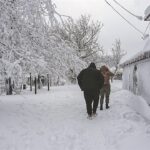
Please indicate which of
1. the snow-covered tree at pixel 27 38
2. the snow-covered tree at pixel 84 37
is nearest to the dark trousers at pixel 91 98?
the snow-covered tree at pixel 27 38

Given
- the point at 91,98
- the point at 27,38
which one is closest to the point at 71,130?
the point at 91,98

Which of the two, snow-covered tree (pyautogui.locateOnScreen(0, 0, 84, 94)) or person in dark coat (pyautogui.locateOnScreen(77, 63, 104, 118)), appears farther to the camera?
person in dark coat (pyautogui.locateOnScreen(77, 63, 104, 118))

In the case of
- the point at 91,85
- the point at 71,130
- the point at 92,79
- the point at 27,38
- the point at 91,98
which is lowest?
the point at 71,130

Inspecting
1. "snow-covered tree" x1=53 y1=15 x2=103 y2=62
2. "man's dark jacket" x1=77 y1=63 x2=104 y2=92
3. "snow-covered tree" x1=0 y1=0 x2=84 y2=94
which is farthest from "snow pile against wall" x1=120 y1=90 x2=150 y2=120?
"snow-covered tree" x1=53 y1=15 x2=103 y2=62

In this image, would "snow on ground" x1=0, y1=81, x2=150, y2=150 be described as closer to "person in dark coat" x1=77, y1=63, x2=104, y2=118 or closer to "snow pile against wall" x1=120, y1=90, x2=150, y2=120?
"person in dark coat" x1=77, y1=63, x2=104, y2=118

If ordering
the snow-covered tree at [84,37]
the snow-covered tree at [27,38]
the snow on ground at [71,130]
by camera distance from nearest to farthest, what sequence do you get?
the snow on ground at [71,130], the snow-covered tree at [27,38], the snow-covered tree at [84,37]

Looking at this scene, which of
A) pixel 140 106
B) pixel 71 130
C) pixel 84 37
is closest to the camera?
pixel 71 130

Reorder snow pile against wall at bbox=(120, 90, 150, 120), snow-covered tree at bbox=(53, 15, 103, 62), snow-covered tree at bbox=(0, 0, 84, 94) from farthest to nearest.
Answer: snow-covered tree at bbox=(53, 15, 103, 62)
snow pile against wall at bbox=(120, 90, 150, 120)
snow-covered tree at bbox=(0, 0, 84, 94)

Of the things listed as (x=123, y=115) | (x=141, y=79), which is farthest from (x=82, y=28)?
(x=123, y=115)

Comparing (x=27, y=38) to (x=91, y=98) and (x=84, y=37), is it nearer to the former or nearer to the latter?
(x=91, y=98)

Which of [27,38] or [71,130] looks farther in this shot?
[27,38]

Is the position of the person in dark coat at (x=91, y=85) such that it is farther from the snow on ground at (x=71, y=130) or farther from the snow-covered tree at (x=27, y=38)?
the snow-covered tree at (x=27, y=38)

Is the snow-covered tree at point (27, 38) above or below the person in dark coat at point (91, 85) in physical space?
above

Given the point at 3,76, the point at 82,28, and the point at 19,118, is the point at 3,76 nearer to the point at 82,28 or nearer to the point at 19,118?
the point at 19,118
